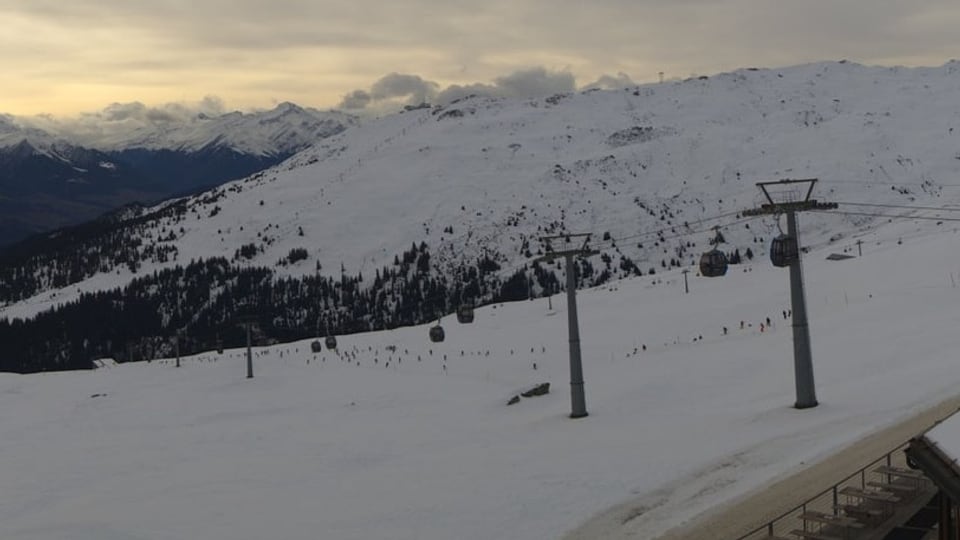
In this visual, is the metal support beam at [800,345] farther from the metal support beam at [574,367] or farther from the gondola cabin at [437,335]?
the gondola cabin at [437,335]

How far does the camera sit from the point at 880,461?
20000 mm

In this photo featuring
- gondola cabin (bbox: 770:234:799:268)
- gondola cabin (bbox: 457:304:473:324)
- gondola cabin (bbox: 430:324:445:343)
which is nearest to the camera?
gondola cabin (bbox: 770:234:799:268)

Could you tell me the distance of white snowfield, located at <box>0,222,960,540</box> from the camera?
22.8 m

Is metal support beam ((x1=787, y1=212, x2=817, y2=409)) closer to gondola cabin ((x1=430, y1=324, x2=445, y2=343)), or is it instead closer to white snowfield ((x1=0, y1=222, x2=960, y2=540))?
white snowfield ((x1=0, y1=222, x2=960, y2=540))

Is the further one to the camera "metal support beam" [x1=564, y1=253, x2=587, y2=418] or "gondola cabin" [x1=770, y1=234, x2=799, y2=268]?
"metal support beam" [x1=564, y1=253, x2=587, y2=418]

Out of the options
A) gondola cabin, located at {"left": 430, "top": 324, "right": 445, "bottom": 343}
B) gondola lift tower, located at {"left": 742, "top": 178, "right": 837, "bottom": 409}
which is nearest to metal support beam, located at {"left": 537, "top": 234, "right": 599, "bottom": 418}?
gondola lift tower, located at {"left": 742, "top": 178, "right": 837, "bottom": 409}

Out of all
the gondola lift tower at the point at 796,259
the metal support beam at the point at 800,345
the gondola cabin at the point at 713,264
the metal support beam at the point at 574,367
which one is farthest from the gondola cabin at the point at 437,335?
the metal support beam at the point at 800,345

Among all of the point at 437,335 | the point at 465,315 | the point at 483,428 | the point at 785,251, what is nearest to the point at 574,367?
the point at 483,428

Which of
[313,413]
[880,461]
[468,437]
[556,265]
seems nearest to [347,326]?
[556,265]

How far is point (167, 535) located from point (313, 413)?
22.2m

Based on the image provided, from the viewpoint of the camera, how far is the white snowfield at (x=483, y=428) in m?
22.8

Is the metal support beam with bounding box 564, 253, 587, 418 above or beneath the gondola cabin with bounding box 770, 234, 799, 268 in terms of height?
beneath

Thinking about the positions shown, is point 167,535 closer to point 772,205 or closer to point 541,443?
point 541,443

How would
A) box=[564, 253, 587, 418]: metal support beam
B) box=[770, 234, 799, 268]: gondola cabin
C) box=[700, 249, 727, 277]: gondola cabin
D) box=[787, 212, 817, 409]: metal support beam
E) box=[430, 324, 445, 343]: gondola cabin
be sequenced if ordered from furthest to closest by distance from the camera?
box=[430, 324, 445, 343]: gondola cabin
box=[700, 249, 727, 277]: gondola cabin
box=[564, 253, 587, 418]: metal support beam
box=[770, 234, 799, 268]: gondola cabin
box=[787, 212, 817, 409]: metal support beam
